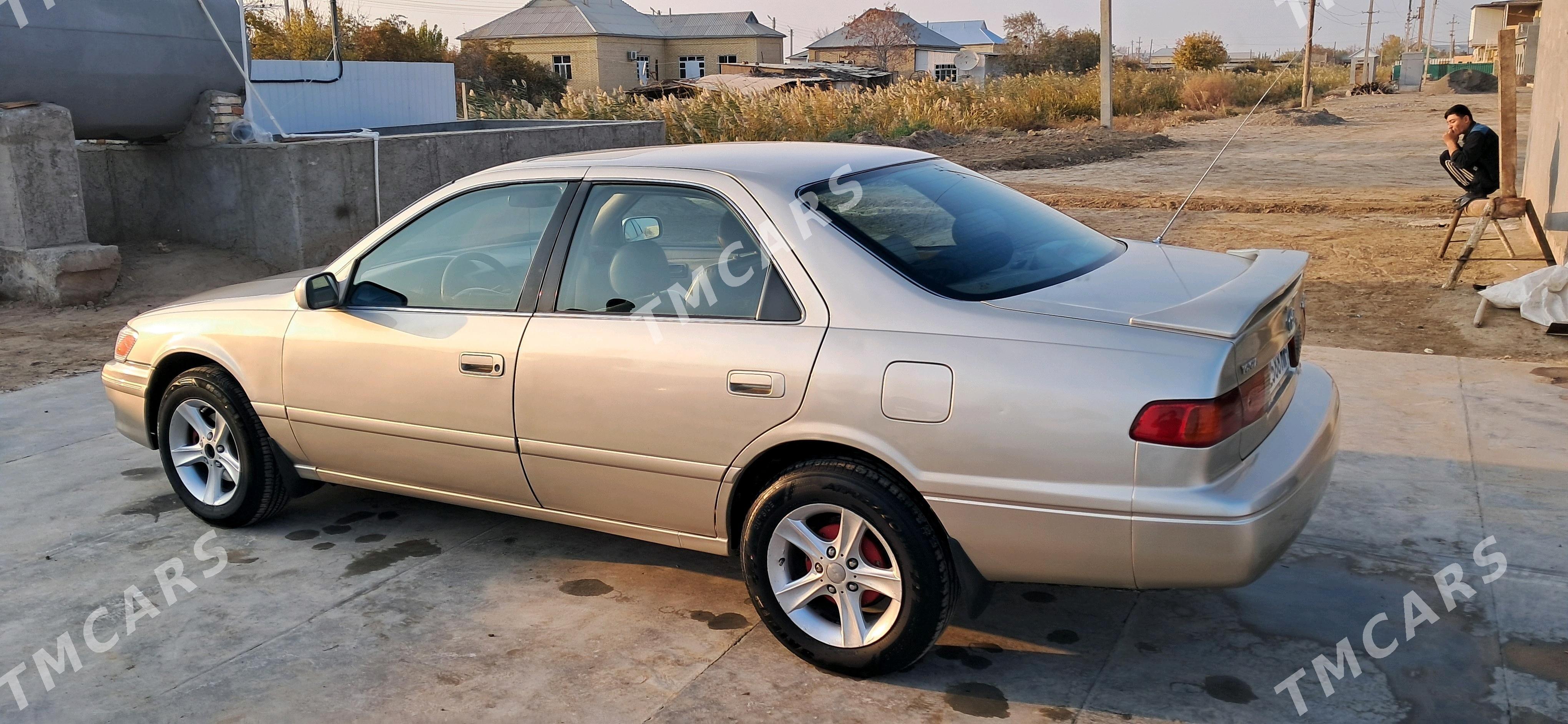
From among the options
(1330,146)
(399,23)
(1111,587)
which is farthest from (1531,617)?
(399,23)

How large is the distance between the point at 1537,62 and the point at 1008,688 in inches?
480

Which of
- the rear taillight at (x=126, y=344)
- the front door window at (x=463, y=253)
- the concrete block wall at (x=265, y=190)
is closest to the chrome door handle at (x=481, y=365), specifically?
the front door window at (x=463, y=253)

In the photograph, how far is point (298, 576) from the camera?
440 centimetres

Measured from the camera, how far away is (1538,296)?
7.74m

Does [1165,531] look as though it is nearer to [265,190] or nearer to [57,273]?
[57,273]

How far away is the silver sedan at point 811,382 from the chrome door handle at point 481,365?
0.5 inches

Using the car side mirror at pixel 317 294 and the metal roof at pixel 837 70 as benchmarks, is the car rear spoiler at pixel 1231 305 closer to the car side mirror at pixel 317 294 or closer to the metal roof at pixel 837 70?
the car side mirror at pixel 317 294

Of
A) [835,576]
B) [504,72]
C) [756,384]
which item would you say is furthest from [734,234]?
[504,72]

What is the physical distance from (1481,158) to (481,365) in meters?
9.51

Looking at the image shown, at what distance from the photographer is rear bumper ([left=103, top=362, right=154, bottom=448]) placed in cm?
503

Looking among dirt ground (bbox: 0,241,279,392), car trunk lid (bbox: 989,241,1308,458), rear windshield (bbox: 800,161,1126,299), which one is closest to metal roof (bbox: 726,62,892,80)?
dirt ground (bbox: 0,241,279,392)

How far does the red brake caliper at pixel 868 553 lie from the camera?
343 cm

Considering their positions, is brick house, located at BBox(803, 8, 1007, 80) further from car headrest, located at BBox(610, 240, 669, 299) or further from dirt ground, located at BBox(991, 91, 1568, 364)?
car headrest, located at BBox(610, 240, 669, 299)

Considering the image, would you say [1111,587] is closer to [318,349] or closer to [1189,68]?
[318,349]
